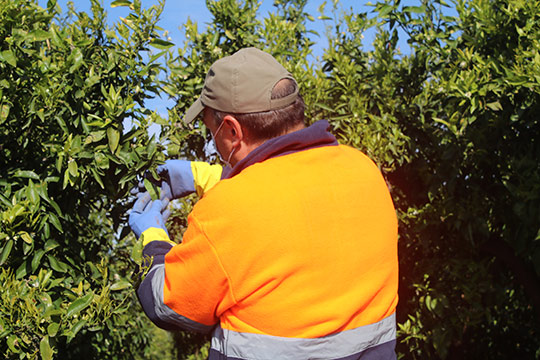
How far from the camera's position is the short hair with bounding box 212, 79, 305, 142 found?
76.0 inches

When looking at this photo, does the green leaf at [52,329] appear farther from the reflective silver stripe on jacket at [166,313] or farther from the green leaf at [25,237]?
the reflective silver stripe on jacket at [166,313]

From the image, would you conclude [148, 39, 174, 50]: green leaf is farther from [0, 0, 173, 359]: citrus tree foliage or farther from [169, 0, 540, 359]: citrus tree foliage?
[169, 0, 540, 359]: citrus tree foliage

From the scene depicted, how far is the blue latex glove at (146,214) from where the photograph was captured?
7.75 feet

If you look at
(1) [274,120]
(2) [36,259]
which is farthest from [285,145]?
(2) [36,259]

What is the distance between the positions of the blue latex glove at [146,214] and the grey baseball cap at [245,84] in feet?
1.97

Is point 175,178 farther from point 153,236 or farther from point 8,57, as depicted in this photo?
point 8,57

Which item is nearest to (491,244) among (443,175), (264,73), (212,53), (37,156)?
(443,175)

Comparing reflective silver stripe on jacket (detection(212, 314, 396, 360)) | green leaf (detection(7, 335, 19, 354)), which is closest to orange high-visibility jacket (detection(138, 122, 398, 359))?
reflective silver stripe on jacket (detection(212, 314, 396, 360))

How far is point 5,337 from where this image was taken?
2232 mm

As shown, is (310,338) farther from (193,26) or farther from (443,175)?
(193,26)

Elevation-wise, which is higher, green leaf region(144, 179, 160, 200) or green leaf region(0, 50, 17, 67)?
green leaf region(0, 50, 17, 67)

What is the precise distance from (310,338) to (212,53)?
2.44m

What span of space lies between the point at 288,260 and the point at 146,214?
0.96m

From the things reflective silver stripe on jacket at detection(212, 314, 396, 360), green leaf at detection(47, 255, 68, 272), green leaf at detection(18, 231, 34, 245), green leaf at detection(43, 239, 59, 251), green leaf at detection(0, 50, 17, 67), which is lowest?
reflective silver stripe on jacket at detection(212, 314, 396, 360)
